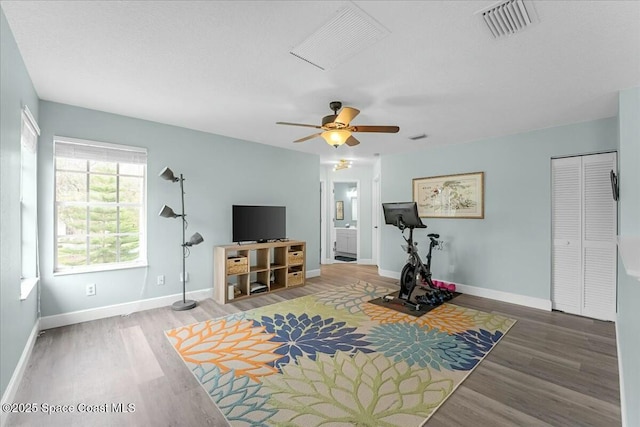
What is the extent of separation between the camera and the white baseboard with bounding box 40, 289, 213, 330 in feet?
10.6

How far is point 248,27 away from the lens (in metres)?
1.90

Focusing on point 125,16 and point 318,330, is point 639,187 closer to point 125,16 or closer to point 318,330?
point 318,330

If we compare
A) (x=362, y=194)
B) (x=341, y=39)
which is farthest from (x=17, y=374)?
(x=362, y=194)

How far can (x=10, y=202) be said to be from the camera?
6.85ft

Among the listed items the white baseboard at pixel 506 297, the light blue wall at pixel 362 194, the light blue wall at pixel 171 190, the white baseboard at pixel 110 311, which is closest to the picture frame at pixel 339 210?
the light blue wall at pixel 362 194

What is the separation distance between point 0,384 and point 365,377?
2.43 metres

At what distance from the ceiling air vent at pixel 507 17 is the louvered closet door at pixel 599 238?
9.52 ft

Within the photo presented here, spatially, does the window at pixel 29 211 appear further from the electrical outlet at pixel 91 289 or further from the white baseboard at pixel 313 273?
the white baseboard at pixel 313 273

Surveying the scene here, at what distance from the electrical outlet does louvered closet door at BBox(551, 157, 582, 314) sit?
594 centimetres

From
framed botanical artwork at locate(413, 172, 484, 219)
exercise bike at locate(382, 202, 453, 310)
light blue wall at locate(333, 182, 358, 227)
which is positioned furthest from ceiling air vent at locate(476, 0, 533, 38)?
light blue wall at locate(333, 182, 358, 227)

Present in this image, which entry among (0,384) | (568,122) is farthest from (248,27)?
(568,122)

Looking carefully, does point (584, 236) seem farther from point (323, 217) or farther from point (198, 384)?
point (323, 217)

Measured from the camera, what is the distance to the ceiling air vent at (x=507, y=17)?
5.49ft

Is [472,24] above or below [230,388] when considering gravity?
above
